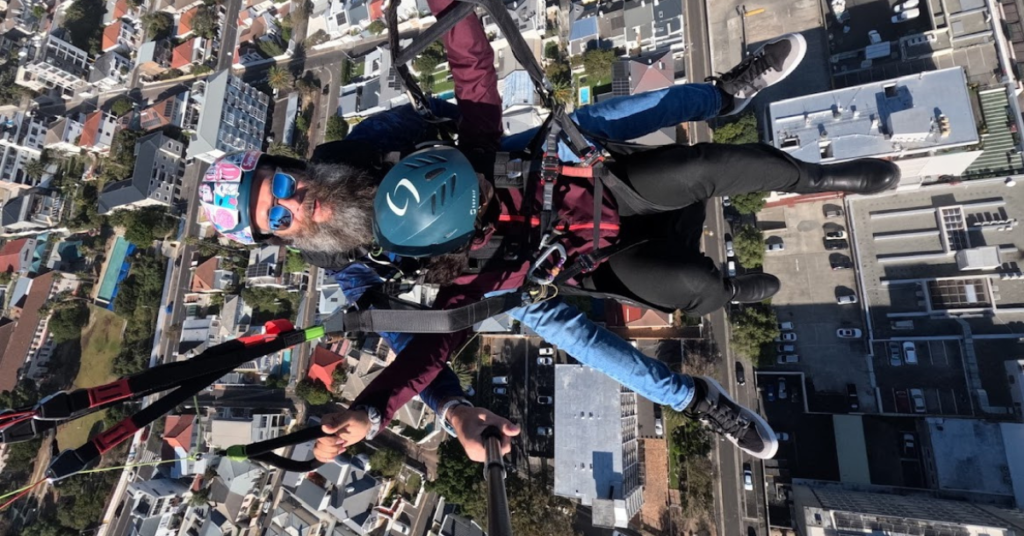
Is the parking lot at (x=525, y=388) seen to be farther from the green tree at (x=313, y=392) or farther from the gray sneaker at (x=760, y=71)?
the gray sneaker at (x=760, y=71)

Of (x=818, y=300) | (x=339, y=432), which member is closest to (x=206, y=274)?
(x=339, y=432)

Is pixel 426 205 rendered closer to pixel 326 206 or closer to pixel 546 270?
pixel 326 206

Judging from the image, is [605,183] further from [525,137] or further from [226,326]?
[226,326]

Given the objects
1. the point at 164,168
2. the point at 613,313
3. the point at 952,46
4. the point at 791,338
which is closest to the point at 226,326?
the point at 164,168

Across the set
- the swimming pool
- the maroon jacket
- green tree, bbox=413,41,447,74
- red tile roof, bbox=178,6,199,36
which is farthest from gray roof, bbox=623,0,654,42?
red tile roof, bbox=178,6,199,36

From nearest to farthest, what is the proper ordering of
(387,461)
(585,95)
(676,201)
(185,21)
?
1. (676,201)
2. (387,461)
3. (585,95)
4. (185,21)
